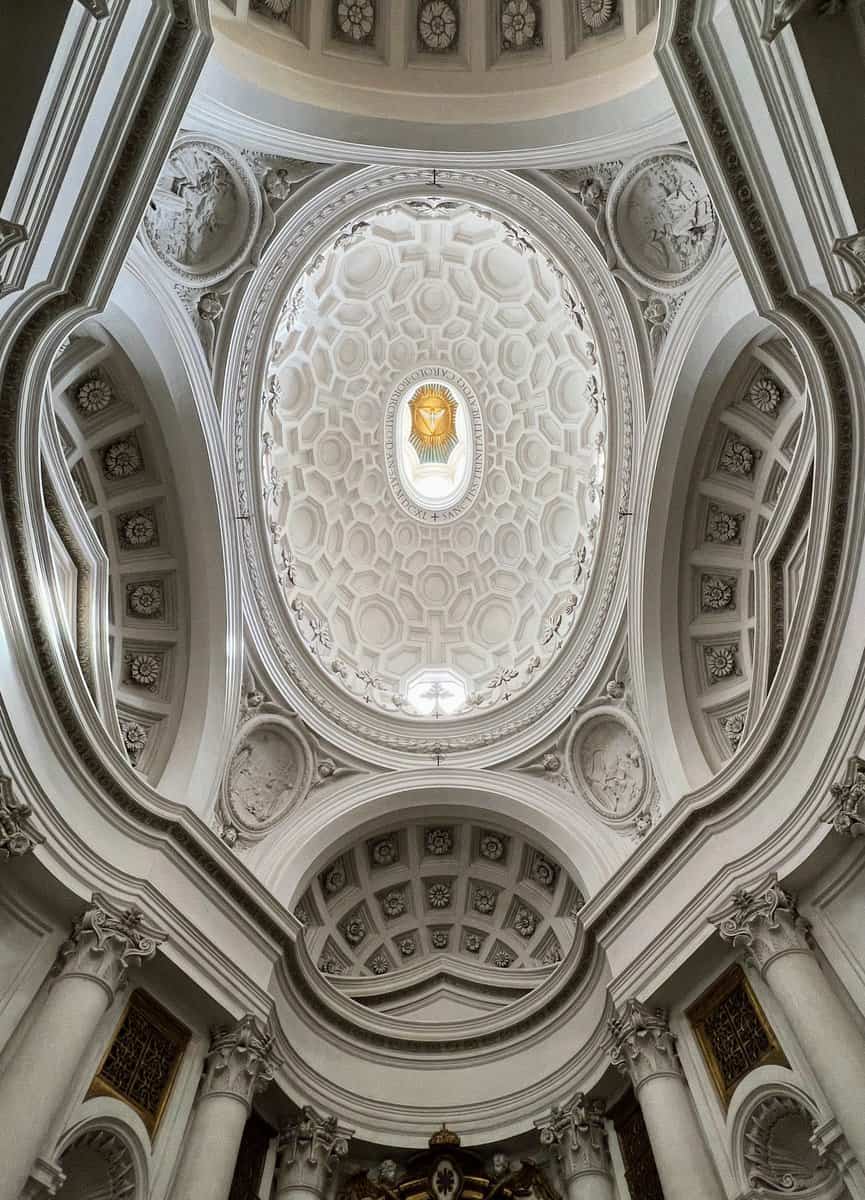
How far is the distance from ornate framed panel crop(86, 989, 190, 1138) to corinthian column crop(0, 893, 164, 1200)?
63 cm

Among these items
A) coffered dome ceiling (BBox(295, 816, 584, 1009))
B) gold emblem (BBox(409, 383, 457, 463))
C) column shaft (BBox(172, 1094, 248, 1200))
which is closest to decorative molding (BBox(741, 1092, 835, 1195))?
coffered dome ceiling (BBox(295, 816, 584, 1009))

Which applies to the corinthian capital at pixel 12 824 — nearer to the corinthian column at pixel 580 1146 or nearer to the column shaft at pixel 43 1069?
the column shaft at pixel 43 1069

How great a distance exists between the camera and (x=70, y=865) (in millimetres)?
10148

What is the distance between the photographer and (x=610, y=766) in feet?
51.7

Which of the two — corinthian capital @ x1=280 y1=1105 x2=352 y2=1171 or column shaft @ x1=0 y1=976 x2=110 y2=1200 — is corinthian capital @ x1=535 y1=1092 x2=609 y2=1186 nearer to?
corinthian capital @ x1=280 y1=1105 x2=352 y2=1171

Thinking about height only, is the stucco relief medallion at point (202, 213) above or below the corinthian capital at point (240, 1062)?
above

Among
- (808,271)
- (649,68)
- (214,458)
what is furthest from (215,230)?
(808,271)

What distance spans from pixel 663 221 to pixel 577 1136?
13.3 metres

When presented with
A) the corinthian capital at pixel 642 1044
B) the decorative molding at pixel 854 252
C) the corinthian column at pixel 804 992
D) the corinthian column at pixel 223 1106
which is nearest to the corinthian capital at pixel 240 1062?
the corinthian column at pixel 223 1106

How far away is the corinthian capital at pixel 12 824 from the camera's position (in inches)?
362

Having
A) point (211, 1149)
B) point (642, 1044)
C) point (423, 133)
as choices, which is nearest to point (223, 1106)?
point (211, 1149)

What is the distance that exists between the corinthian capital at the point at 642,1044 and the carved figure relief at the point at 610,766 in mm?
3701

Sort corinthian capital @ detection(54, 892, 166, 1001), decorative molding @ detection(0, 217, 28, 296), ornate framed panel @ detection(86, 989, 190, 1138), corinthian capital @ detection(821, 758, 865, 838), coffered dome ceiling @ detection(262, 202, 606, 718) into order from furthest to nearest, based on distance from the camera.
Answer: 1. coffered dome ceiling @ detection(262, 202, 606, 718)
2. ornate framed panel @ detection(86, 989, 190, 1138)
3. corinthian capital @ detection(54, 892, 166, 1001)
4. corinthian capital @ detection(821, 758, 865, 838)
5. decorative molding @ detection(0, 217, 28, 296)

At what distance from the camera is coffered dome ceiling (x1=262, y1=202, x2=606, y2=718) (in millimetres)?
17953
